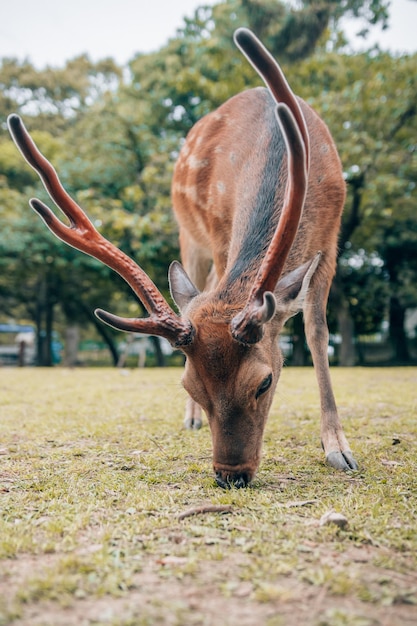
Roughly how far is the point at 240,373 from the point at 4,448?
77.6 inches

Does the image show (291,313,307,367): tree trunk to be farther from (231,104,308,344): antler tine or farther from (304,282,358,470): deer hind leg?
(231,104,308,344): antler tine

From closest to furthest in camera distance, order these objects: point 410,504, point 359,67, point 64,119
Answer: point 410,504, point 359,67, point 64,119

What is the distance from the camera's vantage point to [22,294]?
24.2m

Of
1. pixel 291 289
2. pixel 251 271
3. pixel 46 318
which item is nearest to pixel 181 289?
pixel 251 271

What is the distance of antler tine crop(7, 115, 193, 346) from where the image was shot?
2.81m

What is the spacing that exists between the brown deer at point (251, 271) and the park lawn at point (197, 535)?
1.02 feet

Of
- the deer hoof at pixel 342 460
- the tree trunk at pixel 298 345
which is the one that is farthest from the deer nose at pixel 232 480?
the tree trunk at pixel 298 345

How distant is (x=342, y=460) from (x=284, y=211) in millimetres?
1523

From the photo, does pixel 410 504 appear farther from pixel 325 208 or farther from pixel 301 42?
pixel 301 42

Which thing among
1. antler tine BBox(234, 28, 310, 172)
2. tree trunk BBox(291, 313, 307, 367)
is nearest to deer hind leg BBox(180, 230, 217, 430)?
antler tine BBox(234, 28, 310, 172)

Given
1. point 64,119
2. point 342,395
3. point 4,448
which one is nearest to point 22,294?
point 64,119

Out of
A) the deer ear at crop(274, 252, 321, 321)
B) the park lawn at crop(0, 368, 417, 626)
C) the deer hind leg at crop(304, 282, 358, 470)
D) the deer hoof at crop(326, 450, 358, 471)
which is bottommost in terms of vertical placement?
the park lawn at crop(0, 368, 417, 626)

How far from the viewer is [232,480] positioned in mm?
2793

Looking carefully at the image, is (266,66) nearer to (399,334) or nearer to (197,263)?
(197,263)
